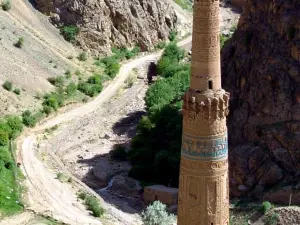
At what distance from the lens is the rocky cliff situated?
38.2 metres

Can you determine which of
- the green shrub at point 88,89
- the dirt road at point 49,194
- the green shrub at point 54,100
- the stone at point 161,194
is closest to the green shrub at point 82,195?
the dirt road at point 49,194

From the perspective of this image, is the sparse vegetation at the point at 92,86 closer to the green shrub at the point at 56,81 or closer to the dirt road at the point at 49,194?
the green shrub at the point at 56,81

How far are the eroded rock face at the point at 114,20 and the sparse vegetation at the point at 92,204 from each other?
2696 cm

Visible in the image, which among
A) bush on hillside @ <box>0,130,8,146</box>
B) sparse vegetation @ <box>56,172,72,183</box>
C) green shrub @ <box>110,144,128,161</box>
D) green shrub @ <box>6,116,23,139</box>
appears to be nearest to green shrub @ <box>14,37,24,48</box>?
green shrub @ <box>6,116,23,139</box>

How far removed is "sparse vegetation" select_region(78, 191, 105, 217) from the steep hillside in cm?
1130

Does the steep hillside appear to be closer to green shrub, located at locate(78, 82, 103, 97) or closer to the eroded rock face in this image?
the eroded rock face

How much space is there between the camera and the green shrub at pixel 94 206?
36463mm

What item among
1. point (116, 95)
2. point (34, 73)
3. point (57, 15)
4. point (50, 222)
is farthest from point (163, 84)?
point (50, 222)

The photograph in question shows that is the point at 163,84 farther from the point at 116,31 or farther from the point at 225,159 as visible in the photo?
the point at 225,159

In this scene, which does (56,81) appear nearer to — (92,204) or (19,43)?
(19,43)

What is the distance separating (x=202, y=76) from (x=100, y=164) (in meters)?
26.6

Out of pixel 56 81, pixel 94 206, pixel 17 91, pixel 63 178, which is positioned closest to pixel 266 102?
pixel 94 206

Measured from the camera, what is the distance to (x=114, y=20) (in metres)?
67.1

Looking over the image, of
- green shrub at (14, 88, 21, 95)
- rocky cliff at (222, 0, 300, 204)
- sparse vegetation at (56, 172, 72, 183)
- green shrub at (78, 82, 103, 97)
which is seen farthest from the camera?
green shrub at (78, 82, 103, 97)
